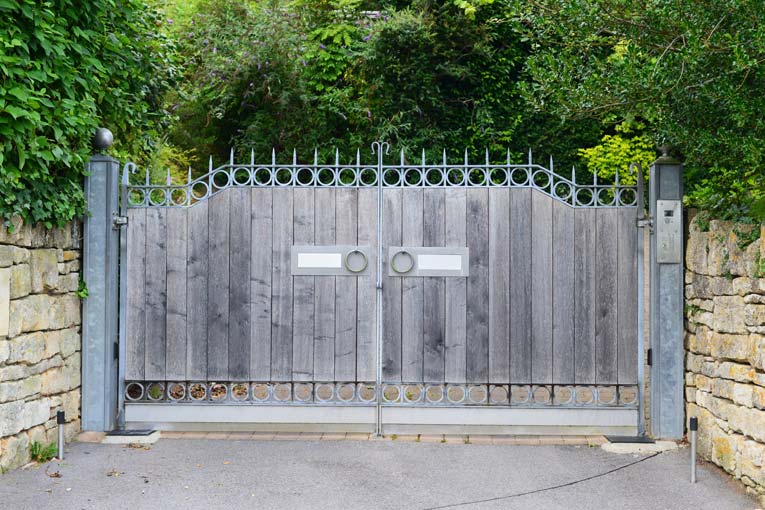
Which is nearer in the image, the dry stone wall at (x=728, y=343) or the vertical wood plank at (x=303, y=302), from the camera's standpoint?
the dry stone wall at (x=728, y=343)

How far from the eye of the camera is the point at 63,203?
191 inches

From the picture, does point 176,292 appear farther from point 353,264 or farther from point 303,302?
point 353,264

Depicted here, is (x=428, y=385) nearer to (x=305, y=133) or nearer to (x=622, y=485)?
(x=622, y=485)

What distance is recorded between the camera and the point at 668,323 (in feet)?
16.8

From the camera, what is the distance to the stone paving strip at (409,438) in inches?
203

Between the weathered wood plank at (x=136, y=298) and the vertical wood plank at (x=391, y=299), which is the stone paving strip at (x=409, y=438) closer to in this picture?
the vertical wood plank at (x=391, y=299)

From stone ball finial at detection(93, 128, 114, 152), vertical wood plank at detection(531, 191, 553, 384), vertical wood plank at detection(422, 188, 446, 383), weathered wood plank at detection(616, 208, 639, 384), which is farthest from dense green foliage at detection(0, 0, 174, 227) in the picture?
weathered wood plank at detection(616, 208, 639, 384)

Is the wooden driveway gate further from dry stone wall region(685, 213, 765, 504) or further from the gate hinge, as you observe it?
dry stone wall region(685, 213, 765, 504)

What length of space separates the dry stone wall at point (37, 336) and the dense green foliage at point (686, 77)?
3.42 metres

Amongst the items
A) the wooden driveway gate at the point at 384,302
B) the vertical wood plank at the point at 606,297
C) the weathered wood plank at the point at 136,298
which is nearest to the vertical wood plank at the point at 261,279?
the wooden driveway gate at the point at 384,302

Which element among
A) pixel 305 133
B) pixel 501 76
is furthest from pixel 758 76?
pixel 305 133

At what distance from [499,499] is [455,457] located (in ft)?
2.45

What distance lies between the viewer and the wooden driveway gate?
206 inches

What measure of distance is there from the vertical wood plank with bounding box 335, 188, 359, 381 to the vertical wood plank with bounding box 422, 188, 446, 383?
1.69 ft
